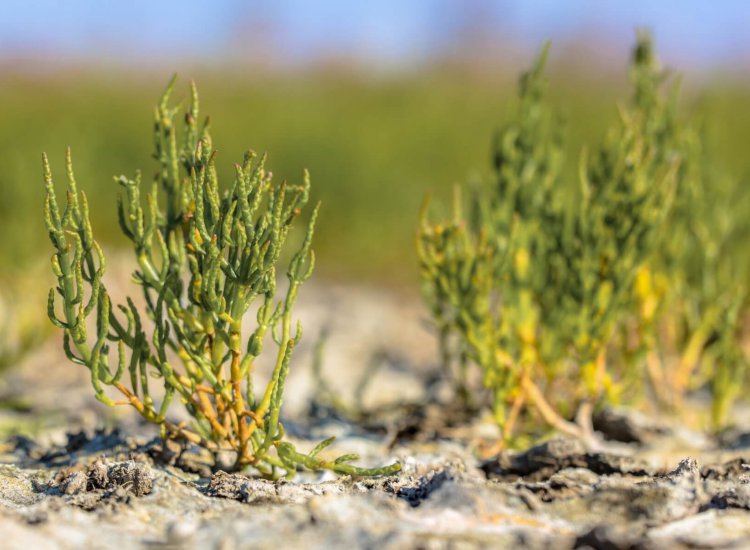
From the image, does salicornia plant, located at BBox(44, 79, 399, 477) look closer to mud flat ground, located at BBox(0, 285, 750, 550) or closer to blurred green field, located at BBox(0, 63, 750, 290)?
mud flat ground, located at BBox(0, 285, 750, 550)

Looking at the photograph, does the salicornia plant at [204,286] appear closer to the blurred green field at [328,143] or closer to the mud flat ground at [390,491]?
the mud flat ground at [390,491]

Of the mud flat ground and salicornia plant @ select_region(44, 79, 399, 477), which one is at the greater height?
salicornia plant @ select_region(44, 79, 399, 477)

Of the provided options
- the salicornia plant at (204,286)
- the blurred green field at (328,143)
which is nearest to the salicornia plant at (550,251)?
the blurred green field at (328,143)

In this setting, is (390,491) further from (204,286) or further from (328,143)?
(328,143)

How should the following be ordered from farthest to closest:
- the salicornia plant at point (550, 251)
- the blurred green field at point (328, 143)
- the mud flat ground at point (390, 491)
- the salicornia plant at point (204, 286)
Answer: the blurred green field at point (328, 143), the salicornia plant at point (550, 251), the salicornia plant at point (204, 286), the mud flat ground at point (390, 491)

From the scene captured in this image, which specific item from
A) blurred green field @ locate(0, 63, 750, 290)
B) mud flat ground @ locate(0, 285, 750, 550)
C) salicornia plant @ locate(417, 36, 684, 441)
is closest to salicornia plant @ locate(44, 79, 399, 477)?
mud flat ground @ locate(0, 285, 750, 550)

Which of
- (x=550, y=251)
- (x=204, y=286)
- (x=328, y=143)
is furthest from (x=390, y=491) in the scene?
(x=328, y=143)
